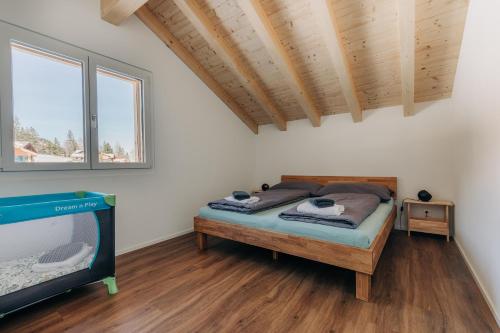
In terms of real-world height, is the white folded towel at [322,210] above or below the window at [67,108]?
below

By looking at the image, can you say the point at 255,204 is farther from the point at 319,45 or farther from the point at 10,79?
the point at 10,79

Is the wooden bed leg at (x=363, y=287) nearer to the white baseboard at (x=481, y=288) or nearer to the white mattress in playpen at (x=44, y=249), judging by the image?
the white baseboard at (x=481, y=288)

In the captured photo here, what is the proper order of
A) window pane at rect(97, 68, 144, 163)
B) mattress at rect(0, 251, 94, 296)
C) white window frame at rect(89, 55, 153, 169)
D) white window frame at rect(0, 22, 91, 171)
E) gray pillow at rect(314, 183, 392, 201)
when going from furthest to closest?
gray pillow at rect(314, 183, 392, 201)
window pane at rect(97, 68, 144, 163)
white window frame at rect(89, 55, 153, 169)
white window frame at rect(0, 22, 91, 171)
mattress at rect(0, 251, 94, 296)

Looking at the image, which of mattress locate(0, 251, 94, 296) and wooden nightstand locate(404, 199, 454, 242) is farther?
wooden nightstand locate(404, 199, 454, 242)

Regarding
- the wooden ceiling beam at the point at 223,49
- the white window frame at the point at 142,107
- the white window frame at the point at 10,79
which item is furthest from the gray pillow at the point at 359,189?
the white window frame at the point at 10,79

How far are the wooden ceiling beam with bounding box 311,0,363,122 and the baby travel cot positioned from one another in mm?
2422

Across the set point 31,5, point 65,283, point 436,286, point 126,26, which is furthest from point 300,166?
point 31,5

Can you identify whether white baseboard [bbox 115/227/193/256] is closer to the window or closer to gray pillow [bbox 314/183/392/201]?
the window

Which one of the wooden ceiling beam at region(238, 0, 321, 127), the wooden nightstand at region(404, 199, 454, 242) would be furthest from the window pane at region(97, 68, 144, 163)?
the wooden nightstand at region(404, 199, 454, 242)

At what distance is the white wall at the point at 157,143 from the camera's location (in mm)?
2092

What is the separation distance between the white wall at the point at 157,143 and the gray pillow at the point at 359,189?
167cm

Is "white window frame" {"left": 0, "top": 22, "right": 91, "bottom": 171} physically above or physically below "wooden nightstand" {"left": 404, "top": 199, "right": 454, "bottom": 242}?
above

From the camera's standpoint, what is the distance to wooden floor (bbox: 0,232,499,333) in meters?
1.42

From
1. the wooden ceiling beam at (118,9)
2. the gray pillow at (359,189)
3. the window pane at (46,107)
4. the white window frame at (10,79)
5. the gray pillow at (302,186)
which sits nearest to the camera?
the white window frame at (10,79)
